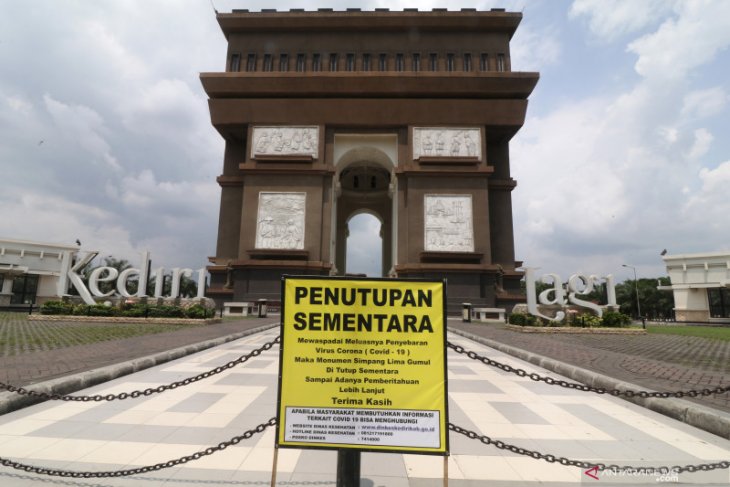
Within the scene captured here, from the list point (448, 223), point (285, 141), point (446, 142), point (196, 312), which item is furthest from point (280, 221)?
point (446, 142)

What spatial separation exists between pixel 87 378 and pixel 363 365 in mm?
4986

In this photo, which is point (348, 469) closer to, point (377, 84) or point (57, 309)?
point (57, 309)

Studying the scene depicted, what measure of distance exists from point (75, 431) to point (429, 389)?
375cm

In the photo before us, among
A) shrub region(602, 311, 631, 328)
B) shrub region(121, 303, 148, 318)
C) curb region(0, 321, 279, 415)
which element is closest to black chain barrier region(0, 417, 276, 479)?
curb region(0, 321, 279, 415)

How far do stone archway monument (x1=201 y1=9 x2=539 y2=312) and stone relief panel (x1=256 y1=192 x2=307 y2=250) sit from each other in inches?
2.9

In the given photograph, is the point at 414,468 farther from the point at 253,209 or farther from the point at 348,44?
the point at 348,44

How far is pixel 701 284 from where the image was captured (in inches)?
1298

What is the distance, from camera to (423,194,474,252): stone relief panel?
24969 mm

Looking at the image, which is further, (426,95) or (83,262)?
(426,95)

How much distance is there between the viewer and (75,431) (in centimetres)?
377

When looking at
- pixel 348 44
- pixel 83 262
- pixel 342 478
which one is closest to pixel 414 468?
pixel 342 478

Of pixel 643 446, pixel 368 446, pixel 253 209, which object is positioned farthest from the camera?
pixel 253 209

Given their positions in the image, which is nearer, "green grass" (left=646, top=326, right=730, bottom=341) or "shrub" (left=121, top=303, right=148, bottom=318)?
"green grass" (left=646, top=326, right=730, bottom=341)

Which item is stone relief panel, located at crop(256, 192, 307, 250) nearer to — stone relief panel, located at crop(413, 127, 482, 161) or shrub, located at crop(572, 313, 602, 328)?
stone relief panel, located at crop(413, 127, 482, 161)
